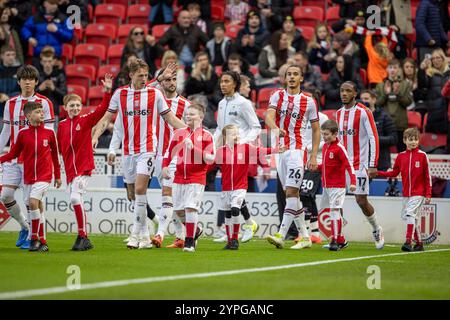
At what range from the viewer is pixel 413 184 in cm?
1336

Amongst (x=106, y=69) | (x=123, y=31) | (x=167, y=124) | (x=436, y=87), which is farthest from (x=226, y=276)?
(x=123, y=31)

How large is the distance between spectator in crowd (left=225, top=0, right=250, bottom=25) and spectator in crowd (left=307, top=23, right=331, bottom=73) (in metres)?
2.54

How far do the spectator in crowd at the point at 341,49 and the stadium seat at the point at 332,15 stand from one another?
1.79 m

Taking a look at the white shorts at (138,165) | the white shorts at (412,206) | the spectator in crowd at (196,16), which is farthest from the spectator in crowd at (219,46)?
the white shorts at (412,206)

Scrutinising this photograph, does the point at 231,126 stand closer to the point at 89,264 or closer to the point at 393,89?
the point at 89,264

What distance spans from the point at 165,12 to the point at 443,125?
775 cm

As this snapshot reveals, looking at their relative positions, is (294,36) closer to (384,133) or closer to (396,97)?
(396,97)

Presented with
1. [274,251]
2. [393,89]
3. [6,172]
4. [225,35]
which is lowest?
[274,251]

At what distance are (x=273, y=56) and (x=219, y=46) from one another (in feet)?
4.65

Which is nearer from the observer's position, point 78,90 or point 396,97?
point 396,97

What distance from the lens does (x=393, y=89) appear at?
18344 mm


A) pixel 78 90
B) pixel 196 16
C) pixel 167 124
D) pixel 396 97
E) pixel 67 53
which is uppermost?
pixel 196 16

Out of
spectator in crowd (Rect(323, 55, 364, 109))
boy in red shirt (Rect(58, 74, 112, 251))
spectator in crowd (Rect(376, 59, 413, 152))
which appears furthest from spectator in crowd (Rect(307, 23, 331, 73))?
boy in red shirt (Rect(58, 74, 112, 251))
